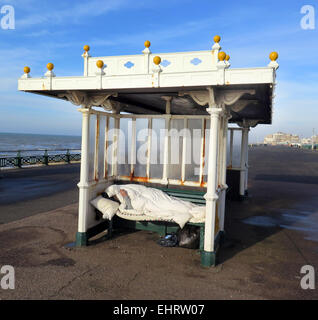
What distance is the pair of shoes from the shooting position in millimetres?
6406

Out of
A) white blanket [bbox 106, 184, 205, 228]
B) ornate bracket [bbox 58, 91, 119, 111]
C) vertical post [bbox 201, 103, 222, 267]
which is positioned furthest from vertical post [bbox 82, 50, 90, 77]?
vertical post [bbox 201, 103, 222, 267]

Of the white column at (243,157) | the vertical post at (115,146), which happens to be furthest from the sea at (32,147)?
the vertical post at (115,146)

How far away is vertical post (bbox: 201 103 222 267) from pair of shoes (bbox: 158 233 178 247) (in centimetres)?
105

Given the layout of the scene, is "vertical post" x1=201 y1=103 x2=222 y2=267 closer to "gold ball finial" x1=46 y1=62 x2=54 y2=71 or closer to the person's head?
the person's head

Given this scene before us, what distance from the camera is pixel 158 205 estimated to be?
630 centimetres

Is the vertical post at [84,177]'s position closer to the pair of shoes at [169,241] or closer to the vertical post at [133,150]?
the vertical post at [133,150]

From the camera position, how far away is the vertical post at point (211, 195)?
539 centimetres

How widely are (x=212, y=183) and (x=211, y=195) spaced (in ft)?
0.75

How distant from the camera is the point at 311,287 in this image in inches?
186

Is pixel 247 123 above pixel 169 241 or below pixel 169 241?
above

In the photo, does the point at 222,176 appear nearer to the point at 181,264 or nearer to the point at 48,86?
the point at 181,264

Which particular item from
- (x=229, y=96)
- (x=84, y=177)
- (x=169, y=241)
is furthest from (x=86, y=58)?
(x=169, y=241)

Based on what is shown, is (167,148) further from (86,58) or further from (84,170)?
(86,58)

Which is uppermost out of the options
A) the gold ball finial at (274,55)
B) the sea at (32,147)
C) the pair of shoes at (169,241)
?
the gold ball finial at (274,55)
